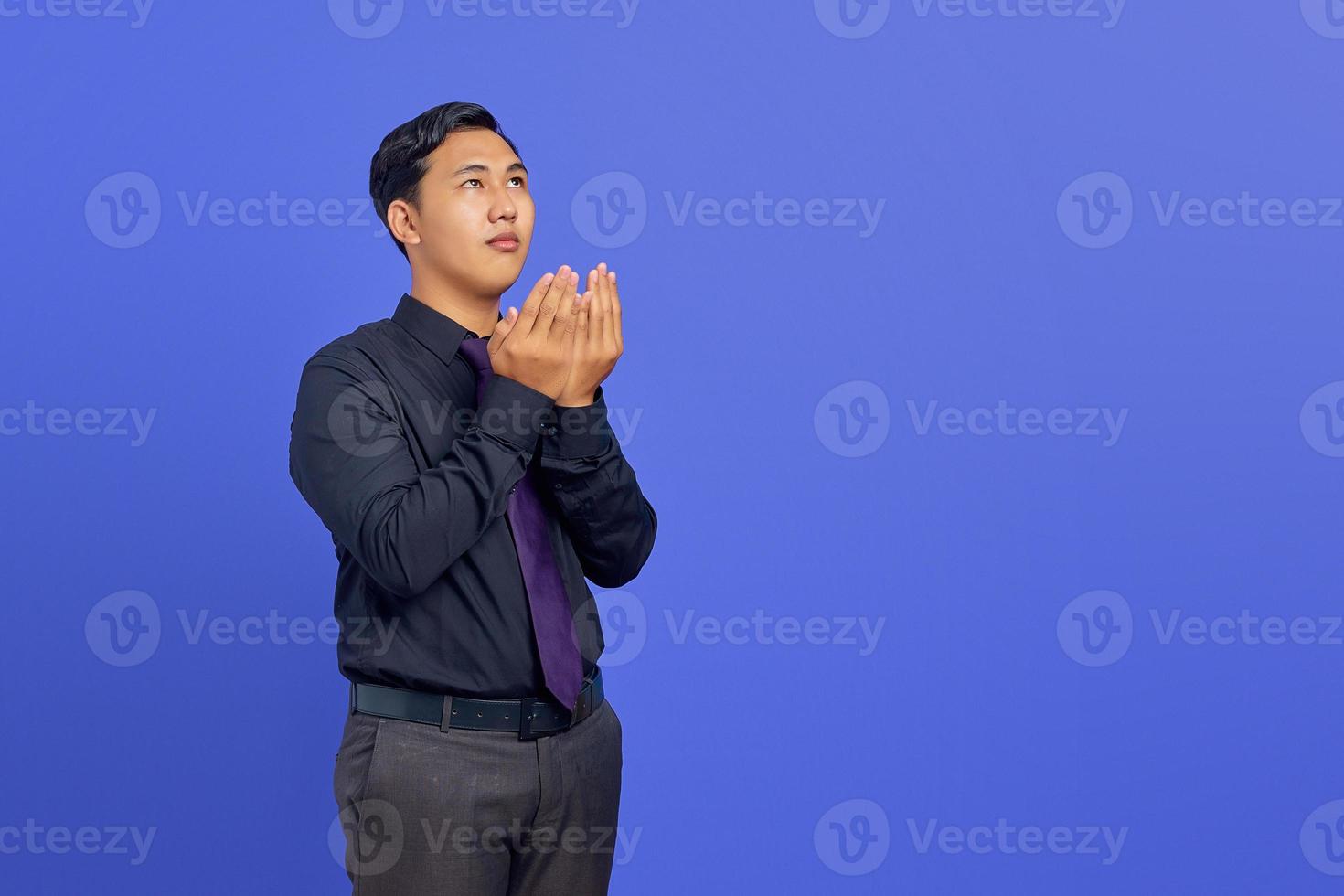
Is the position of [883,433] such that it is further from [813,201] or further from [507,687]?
[507,687]

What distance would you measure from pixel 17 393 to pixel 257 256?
23.6 inches
